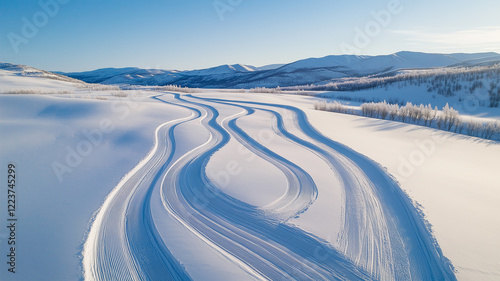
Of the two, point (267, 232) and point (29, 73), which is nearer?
point (267, 232)

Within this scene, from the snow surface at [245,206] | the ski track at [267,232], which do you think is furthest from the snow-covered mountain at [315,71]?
the ski track at [267,232]

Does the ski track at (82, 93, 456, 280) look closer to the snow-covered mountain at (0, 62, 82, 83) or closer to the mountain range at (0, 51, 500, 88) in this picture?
the snow-covered mountain at (0, 62, 82, 83)

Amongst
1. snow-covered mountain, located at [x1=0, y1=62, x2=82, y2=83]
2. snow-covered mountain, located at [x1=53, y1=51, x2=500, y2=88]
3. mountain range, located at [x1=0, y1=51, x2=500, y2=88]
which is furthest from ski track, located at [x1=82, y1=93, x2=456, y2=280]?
snow-covered mountain, located at [x1=53, y1=51, x2=500, y2=88]

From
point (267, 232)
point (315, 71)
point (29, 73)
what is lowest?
point (267, 232)

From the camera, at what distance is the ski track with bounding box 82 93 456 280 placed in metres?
1.91

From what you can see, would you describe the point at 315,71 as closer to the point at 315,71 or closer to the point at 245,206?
the point at 315,71

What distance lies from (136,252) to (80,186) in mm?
1677

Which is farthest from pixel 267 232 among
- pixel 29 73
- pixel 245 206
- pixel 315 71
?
pixel 315 71

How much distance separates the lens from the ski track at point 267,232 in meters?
1.91

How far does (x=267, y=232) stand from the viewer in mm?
2330

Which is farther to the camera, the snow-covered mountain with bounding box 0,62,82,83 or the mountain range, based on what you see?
the mountain range

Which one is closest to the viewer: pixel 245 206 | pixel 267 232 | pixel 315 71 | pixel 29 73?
pixel 267 232

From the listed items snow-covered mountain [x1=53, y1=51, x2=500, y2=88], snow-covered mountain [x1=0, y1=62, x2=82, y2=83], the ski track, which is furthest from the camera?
snow-covered mountain [x1=53, y1=51, x2=500, y2=88]

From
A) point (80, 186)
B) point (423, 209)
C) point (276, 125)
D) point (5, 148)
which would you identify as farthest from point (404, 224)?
point (5, 148)
